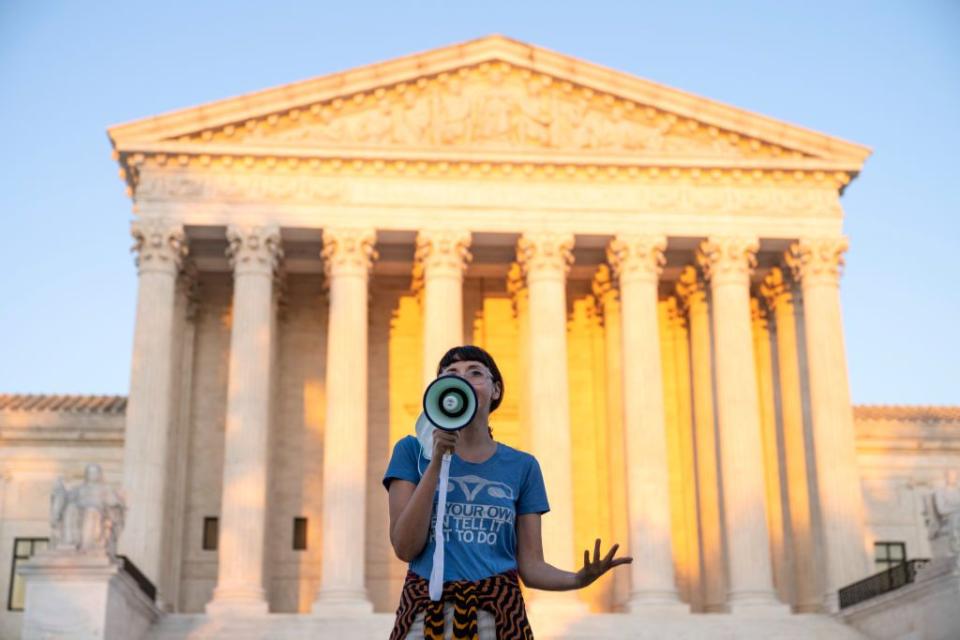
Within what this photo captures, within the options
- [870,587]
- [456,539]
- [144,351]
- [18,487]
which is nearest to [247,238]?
[144,351]

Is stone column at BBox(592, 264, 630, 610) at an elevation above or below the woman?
above

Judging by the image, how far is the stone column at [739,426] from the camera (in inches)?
1555

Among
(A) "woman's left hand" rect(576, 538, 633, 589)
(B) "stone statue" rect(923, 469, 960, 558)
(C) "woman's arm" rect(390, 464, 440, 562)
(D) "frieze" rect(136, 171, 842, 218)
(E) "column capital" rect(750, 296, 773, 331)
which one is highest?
(D) "frieze" rect(136, 171, 842, 218)

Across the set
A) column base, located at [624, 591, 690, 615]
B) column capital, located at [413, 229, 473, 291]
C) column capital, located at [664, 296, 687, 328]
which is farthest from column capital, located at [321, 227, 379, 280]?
column base, located at [624, 591, 690, 615]

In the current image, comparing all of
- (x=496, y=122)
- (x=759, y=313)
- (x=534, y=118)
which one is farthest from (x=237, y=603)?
(x=759, y=313)

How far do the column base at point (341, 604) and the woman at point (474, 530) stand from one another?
107 feet

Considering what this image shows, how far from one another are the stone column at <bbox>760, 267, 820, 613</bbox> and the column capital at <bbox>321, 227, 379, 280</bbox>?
14.2m

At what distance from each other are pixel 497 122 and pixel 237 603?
17067 millimetres

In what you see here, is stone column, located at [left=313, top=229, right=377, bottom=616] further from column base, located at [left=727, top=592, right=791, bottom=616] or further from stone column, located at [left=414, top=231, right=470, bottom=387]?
column base, located at [left=727, top=592, right=791, bottom=616]

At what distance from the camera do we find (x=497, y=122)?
4241 centimetres

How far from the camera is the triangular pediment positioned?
136 feet

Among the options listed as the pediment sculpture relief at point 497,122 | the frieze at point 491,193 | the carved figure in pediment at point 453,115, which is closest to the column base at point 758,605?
the frieze at point 491,193

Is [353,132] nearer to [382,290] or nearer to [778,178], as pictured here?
[382,290]

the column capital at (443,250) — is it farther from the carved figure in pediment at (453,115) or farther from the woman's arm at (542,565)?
the woman's arm at (542,565)
